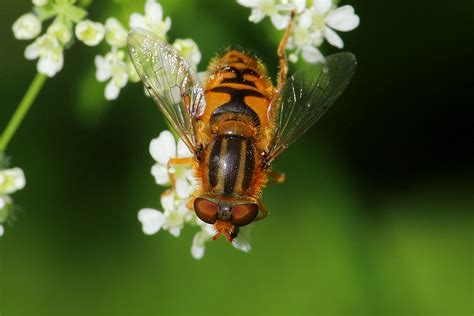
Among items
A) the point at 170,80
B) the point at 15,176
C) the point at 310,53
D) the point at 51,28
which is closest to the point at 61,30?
the point at 51,28

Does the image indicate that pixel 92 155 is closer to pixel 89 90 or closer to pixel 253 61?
pixel 89 90

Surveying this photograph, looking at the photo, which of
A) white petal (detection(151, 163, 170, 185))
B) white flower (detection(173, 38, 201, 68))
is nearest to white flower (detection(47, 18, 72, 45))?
white flower (detection(173, 38, 201, 68))

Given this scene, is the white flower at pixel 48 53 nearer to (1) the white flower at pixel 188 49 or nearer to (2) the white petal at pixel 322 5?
(1) the white flower at pixel 188 49

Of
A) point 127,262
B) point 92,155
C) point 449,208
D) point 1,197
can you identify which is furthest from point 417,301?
point 1,197

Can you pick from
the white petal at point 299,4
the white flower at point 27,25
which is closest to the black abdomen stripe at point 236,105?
the white petal at point 299,4

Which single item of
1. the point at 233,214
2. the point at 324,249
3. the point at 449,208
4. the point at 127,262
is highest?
the point at 449,208

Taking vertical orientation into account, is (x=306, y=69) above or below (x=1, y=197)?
above

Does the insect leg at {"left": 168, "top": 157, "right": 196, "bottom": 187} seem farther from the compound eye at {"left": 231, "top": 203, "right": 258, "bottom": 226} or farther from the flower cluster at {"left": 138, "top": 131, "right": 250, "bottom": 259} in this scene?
the compound eye at {"left": 231, "top": 203, "right": 258, "bottom": 226}
